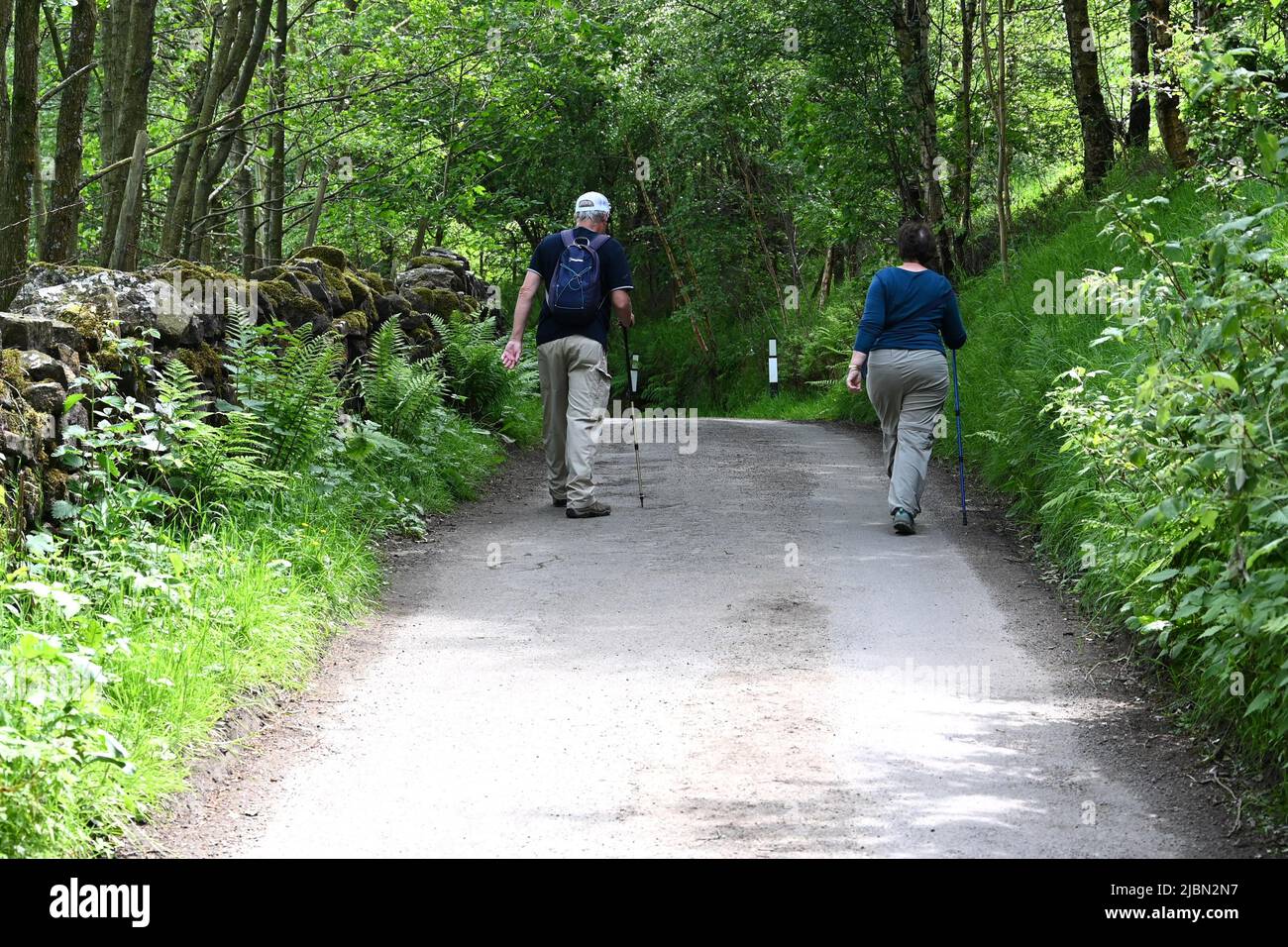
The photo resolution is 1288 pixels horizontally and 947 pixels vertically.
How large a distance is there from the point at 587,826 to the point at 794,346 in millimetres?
24745

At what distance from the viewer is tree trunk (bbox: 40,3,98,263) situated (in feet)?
45.1

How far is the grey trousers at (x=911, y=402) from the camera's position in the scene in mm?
10234

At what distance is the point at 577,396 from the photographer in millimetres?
11086

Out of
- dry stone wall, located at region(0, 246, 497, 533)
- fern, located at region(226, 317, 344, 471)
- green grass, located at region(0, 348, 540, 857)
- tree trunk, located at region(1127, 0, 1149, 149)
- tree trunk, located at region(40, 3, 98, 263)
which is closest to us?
green grass, located at region(0, 348, 540, 857)

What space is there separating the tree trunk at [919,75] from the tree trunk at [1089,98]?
186cm

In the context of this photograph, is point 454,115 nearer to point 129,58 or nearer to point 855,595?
point 129,58

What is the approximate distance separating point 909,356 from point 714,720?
482 centimetres

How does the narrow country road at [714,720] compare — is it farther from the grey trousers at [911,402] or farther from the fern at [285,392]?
the fern at [285,392]

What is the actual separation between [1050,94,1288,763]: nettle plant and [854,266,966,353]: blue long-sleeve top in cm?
336

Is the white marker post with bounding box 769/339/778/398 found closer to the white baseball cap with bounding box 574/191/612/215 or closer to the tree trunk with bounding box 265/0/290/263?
the tree trunk with bounding box 265/0/290/263

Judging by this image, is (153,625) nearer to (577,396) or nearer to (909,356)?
(577,396)

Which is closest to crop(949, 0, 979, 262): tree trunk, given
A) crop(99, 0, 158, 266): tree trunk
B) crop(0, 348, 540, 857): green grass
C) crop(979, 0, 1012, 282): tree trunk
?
crop(979, 0, 1012, 282): tree trunk

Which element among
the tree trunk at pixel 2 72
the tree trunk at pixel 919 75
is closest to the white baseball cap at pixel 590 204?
the tree trunk at pixel 2 72

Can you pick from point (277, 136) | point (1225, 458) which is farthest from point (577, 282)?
point (277, 136)
